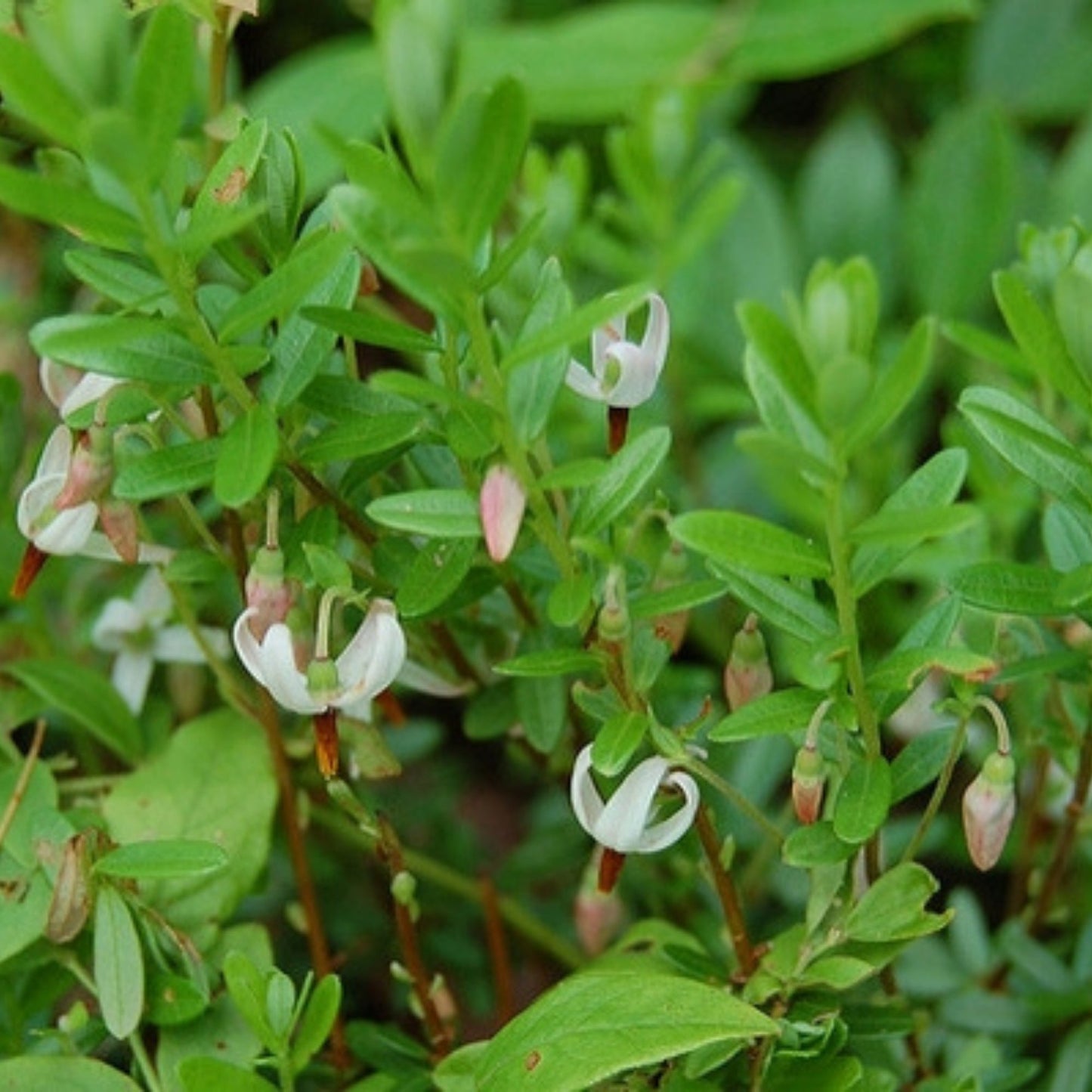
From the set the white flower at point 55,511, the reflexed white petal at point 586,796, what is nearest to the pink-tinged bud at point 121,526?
the white flower at point 55,511

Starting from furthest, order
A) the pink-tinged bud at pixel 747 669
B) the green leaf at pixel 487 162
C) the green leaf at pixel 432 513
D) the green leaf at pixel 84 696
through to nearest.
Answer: the green leaf at pixel 84 696, the pink-tinged bud at pixel 747 669, the green leaf at pixel 432 513, the green leaf at pixel 487 162

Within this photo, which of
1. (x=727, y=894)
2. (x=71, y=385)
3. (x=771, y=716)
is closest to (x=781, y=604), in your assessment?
(x=771, y=716)

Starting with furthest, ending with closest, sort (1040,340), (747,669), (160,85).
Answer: (747,669)
(1040,340)
(160,85)

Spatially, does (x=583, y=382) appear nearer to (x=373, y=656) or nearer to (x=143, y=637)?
(x=373, y=656)

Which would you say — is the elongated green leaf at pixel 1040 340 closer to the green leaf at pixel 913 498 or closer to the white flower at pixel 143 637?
the green leaf at pixel 913 498

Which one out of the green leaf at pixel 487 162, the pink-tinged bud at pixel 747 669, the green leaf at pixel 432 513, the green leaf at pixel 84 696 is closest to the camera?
the green leaf at pixel 487 162

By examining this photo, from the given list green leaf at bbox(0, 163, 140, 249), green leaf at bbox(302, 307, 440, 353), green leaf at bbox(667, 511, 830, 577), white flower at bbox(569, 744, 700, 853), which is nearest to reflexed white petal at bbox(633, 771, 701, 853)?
white flower at bbox(569, 744, 700, 853)

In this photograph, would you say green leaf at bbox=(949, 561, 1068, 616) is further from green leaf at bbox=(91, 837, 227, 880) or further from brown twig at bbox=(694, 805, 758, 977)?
green leaf at bbox=(91, 837, 227, 880)
